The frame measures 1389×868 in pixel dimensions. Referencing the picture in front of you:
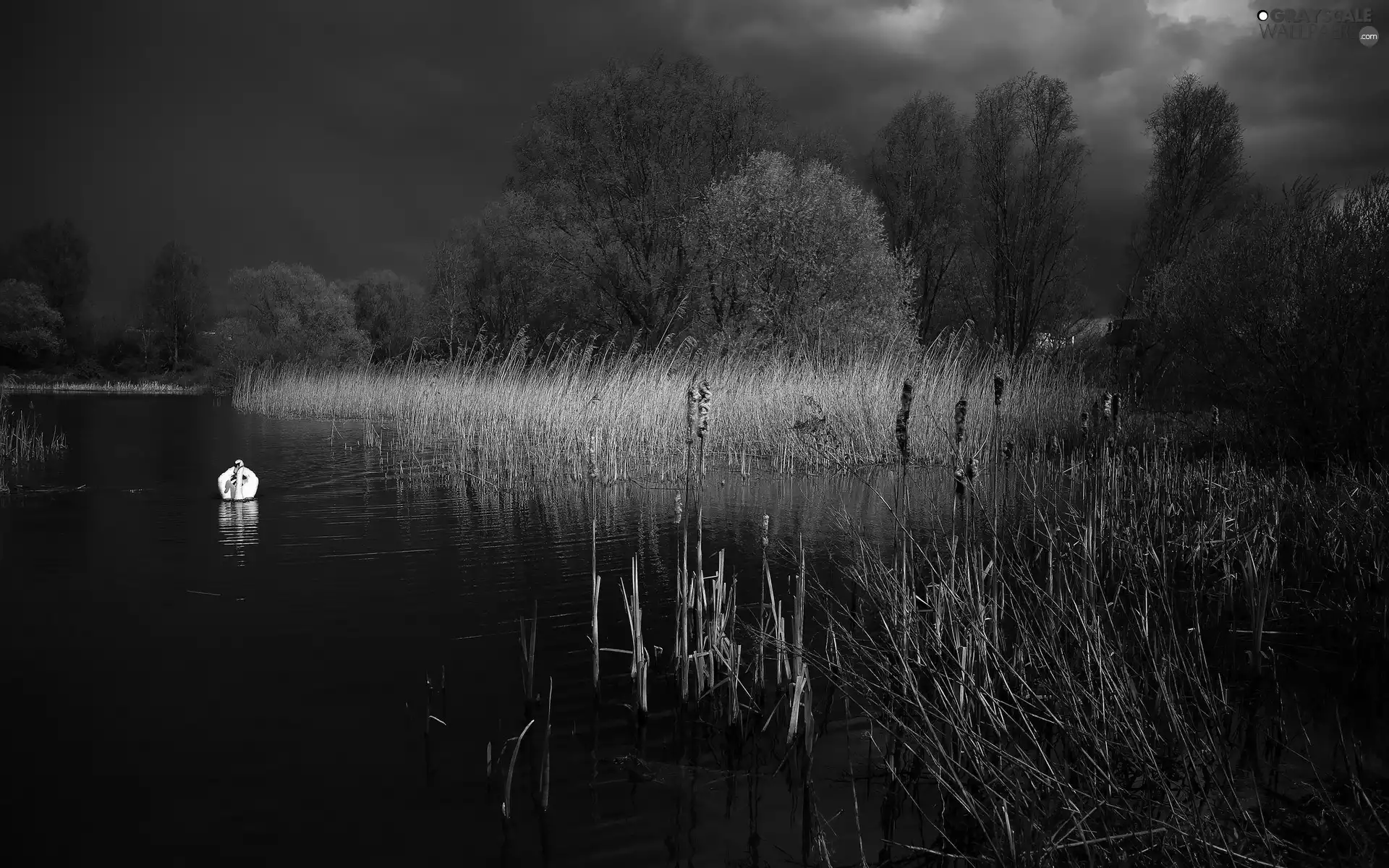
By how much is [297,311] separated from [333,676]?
167 ft

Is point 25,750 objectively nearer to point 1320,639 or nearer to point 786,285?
point 1320,639

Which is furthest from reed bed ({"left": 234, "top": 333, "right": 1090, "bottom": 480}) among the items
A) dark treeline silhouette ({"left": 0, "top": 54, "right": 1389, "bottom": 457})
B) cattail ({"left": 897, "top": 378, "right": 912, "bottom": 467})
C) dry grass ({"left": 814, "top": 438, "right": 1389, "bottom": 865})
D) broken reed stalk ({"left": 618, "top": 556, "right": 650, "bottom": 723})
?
broken reed stalk ({"left": 618, "top": 556, "right": 650, "bottom": 723})

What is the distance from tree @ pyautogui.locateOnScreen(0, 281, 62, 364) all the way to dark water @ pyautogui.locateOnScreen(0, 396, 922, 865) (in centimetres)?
4553

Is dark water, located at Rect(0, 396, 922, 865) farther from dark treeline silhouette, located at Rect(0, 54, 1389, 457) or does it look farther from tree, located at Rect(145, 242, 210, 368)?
tree, located at Rect(145, 242, 210, 368)

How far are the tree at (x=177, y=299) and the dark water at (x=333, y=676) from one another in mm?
60045

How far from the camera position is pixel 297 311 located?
49.7m

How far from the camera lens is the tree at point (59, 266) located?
5141 centimetres

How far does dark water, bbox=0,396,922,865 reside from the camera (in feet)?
9.46

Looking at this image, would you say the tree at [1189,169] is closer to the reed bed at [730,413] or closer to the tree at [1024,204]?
the tree at [1024,204]

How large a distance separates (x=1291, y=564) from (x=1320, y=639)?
983 mm

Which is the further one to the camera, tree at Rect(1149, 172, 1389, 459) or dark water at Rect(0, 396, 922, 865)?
tree at Rect(1149, 172, 1389, 459)

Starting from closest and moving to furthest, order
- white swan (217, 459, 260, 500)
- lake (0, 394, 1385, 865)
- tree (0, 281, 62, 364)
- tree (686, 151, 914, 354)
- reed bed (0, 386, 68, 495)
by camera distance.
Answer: lake (0, 394, 1385, 865) < white swan (217, 459, 260, 500) < reed bed (0, 386, 68, 495) < tree (686, 151, 914, 354) < tree (0, 281, 62, 364)

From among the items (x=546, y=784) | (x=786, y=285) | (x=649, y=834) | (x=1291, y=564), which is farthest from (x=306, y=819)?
(x=786, y=285)

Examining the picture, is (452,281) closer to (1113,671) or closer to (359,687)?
(359,687)
